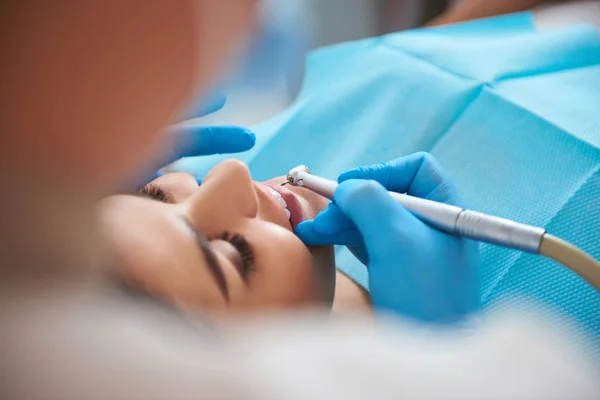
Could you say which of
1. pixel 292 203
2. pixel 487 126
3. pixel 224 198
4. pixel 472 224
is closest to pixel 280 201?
pixel 292 203

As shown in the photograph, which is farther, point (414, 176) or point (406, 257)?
point (414, 176)

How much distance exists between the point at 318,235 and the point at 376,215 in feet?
0.32

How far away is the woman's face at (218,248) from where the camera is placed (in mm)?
603

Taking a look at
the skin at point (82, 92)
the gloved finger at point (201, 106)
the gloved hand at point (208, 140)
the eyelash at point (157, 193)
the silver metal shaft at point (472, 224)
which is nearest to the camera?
the skin at point (82, 92)

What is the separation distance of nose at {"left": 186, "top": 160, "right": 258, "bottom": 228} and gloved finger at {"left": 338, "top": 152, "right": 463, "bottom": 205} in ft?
Answer: 0.73

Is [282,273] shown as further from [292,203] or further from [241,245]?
[292,203]

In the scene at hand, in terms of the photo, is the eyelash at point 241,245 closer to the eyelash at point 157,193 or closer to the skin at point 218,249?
the skin at point 218,249

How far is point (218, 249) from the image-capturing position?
70cm

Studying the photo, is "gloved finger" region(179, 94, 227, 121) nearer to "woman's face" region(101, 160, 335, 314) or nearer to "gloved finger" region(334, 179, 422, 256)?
"woman's face" region(101, 160, 335, 314)

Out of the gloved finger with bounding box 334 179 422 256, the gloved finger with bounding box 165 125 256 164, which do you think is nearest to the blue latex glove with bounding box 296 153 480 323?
the gloved finger with bounding box 334 179 422 256

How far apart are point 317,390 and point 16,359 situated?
0.19 m

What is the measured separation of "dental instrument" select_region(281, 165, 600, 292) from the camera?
68 centimetres

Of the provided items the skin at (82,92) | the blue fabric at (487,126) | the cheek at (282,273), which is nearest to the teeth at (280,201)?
the cheek at (282,273)

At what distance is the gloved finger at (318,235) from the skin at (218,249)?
14 mm
